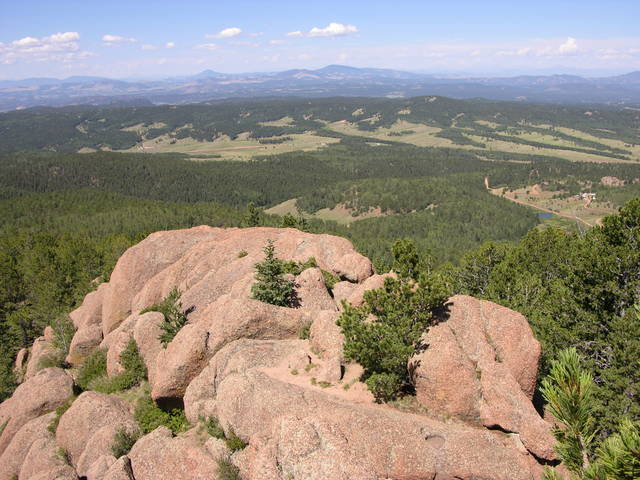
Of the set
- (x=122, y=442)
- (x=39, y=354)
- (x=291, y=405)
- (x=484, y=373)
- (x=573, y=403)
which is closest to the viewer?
(x=573, y=403)

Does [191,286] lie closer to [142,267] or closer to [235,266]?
[235,266]

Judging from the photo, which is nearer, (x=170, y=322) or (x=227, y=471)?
(x=227, y=471)

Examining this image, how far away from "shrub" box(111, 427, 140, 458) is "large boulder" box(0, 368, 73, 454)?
1395cm

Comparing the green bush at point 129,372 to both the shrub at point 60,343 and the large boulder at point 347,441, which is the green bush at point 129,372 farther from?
the shrub at point 60,343

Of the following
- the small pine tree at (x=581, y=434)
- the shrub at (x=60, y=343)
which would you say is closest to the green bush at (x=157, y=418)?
the shrub at (x=60, y=343)

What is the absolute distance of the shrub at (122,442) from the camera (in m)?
30.0

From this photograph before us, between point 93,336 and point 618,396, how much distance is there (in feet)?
188

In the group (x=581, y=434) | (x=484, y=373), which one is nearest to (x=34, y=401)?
(x=484, y=373)

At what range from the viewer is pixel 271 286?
36594 mm

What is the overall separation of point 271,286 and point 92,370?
2546cm

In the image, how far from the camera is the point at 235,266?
46438 millimetres

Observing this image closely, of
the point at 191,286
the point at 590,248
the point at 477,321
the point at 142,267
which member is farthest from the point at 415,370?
the point at 142,267

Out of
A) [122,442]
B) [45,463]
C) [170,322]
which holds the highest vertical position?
[170,322]

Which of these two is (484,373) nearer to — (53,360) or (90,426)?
(90,426)
